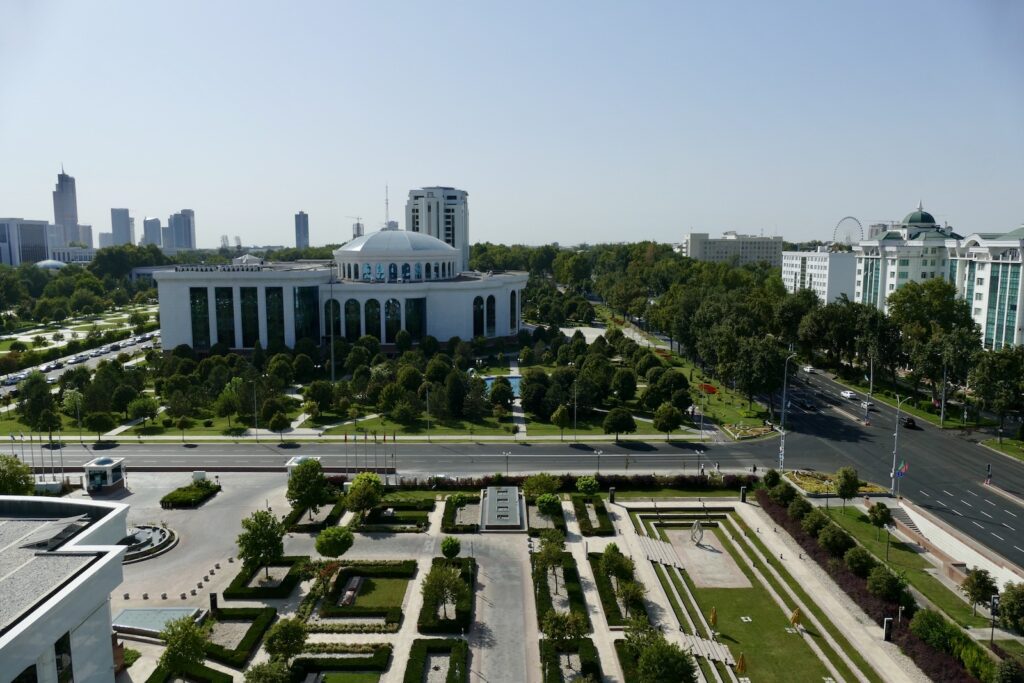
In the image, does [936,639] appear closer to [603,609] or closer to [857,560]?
[857,560]

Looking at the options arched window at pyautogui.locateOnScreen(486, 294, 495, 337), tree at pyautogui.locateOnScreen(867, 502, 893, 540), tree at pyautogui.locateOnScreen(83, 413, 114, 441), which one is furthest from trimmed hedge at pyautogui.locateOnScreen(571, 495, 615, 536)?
arched window at pyautogui.locateOnScreen(486, 294, 495, 337)

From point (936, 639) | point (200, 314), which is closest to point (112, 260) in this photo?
point (200, 314)

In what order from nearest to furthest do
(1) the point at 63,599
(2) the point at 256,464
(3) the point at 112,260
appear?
(1) the point at 63,599 → (2) the point at 256,464 → (3) the point at 112,260

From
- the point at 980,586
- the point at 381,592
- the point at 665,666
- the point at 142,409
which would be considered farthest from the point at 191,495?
the point at 980,586

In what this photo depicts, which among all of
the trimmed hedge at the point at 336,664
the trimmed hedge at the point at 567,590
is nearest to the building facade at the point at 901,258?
the trimmed hedge at the point at 567,590

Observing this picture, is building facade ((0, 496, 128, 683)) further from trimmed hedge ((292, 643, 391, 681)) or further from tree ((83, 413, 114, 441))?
tree ((83, 413, 114, 441))

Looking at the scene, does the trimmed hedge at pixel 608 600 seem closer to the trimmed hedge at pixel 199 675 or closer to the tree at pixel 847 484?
the trimmed hedge at pixel 199 675

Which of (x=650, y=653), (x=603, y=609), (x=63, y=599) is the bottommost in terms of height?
(x=603, y=609)
